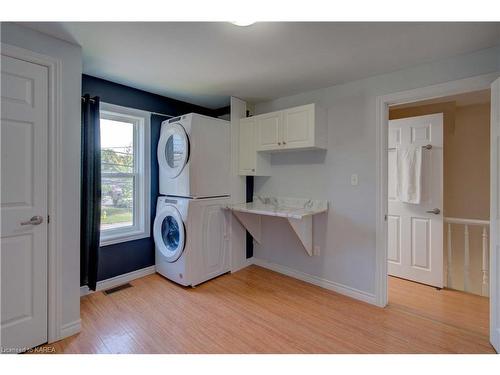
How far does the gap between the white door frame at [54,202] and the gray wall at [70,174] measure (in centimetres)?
3

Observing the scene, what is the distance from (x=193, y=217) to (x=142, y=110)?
1.37m

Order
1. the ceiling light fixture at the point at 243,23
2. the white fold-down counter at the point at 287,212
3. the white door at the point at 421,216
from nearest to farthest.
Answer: the ceiling light fixture at the point at 243,23 → the white fold-down counter at the point at 287,212 → the white door at the point at 421,216

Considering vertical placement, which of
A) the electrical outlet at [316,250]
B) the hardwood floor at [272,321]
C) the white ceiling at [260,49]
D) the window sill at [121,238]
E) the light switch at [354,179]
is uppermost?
the white ceiling at [260,49]

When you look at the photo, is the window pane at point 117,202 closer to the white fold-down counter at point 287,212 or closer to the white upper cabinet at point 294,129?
the white fold-down counter at point 287,212

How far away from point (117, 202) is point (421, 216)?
352 centimetres

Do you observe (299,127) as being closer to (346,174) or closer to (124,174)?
(346,174)

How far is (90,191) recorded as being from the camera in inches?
90.0

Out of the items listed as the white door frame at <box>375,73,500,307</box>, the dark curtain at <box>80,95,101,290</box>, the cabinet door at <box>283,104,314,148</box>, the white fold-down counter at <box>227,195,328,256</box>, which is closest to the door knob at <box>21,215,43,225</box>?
the dark curtain at <box>80,95,101,290</box>

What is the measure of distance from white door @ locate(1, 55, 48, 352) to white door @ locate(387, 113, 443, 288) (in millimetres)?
3515

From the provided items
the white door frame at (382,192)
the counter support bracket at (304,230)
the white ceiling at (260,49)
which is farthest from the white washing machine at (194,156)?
the white door frame at (382,192)

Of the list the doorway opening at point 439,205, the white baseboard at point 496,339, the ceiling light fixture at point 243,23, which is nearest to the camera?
the ceiling light fixture at point 243,23

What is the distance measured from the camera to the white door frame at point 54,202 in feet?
5.74

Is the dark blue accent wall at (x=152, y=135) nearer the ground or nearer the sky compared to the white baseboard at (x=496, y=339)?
nearer the sky

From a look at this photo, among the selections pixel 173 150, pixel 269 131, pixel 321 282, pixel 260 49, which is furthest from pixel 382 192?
pixel 173 150
